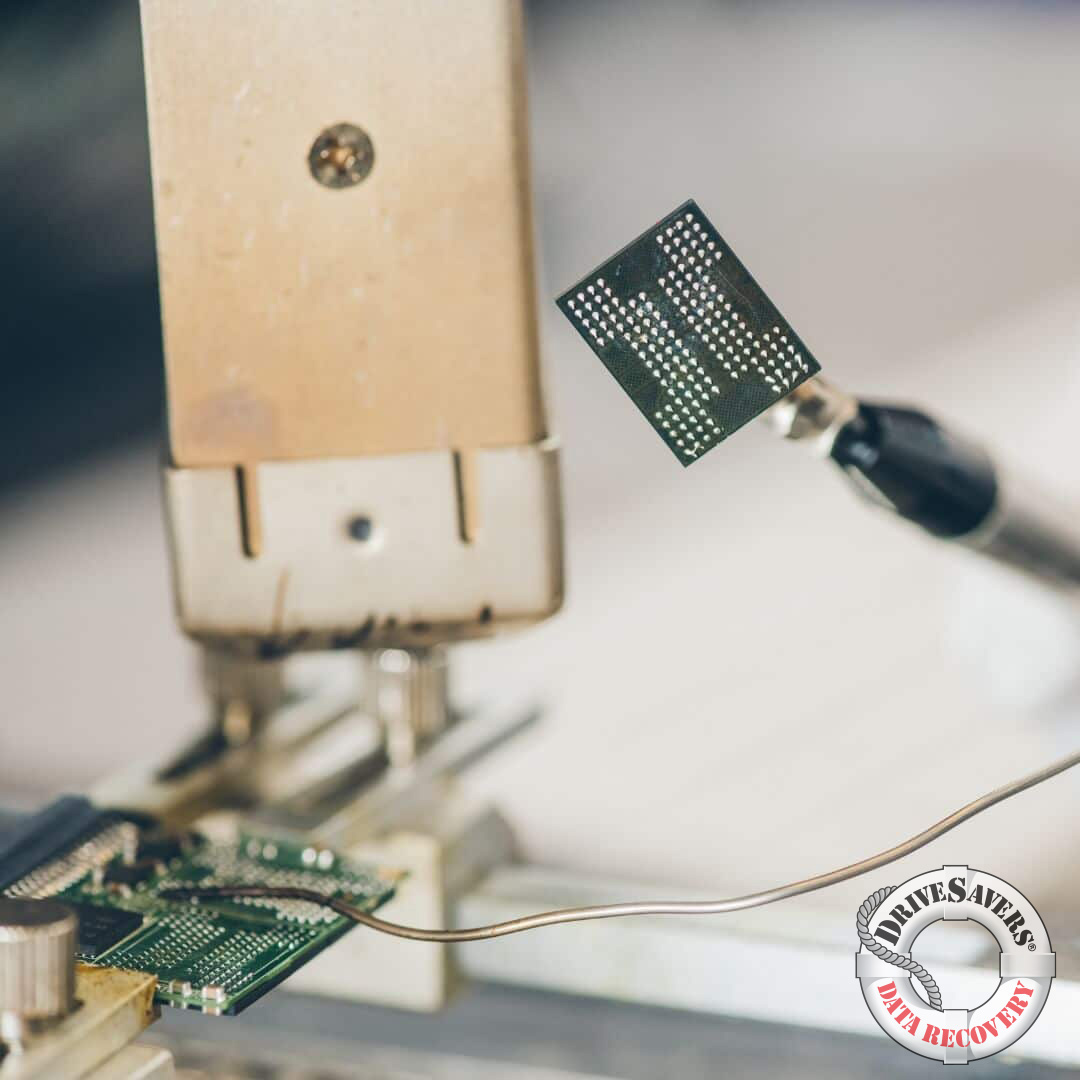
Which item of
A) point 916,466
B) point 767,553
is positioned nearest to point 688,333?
point 916,466

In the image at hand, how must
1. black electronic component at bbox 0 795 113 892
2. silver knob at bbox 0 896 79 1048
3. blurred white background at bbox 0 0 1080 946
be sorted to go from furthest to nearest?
1. blurred white background at bbox 0 0 1080 946
2. black electronic component at bbox 0 795 113 892
3. silver knob at bbox 0 896 79 1048

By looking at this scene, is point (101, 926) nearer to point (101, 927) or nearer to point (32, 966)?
point (101, 927)

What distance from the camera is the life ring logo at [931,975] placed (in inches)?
20.4

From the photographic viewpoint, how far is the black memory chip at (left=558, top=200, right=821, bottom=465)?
490 mm

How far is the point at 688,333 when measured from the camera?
495 mm

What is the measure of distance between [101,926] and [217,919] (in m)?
0.04

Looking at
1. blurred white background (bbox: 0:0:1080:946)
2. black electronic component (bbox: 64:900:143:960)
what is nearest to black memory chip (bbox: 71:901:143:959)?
black electronic component (bbox: 64:900:143:960)

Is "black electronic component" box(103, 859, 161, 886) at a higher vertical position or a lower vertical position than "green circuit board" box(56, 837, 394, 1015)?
higher

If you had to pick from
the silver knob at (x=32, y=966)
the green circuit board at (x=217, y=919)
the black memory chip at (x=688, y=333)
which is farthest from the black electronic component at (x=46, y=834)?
the black memory chip at (x=688, y=333)

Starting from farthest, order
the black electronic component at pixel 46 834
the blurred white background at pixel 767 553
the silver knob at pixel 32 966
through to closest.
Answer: the blurred white background at pixel 767 553 → the black electronic component at pixel 46 834 → the silver knob at pixel 32 966

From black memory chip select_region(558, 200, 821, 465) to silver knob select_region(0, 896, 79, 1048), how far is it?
26 centimetres

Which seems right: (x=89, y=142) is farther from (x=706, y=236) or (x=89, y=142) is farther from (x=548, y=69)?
(x=706, y=236)

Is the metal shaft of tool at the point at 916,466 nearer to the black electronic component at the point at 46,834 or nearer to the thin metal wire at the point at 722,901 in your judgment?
the thin metal wire at the point at 722,901

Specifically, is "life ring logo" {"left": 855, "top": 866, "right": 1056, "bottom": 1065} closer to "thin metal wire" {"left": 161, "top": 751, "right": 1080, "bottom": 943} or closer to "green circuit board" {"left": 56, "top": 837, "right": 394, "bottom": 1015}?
"thin metal wire" {"left": 161, "top": 751, "right": 1080, "bottom": 943}
